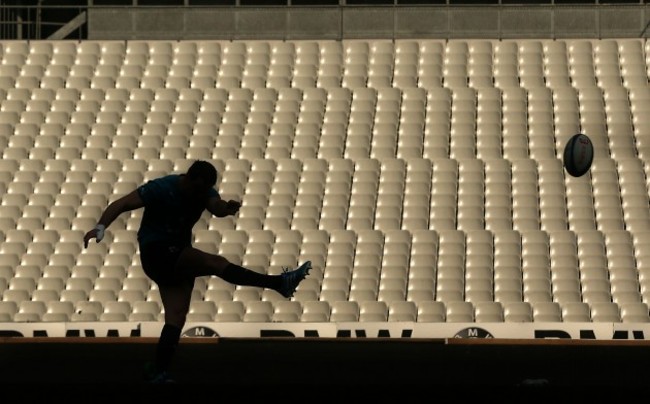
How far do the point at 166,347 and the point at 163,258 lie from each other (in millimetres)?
503

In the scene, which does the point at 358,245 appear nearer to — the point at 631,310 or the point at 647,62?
the point at 631,310

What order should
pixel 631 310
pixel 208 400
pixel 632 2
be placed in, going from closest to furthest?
pixel 208 400 < pixel 631 310 < pixel 632 2

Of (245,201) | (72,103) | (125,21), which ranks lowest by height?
(245,201)

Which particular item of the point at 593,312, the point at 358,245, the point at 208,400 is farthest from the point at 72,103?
the point at 208,400

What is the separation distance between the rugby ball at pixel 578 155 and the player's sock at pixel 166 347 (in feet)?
32.9

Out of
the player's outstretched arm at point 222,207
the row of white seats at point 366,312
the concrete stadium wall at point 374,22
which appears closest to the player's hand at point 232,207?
the player's outstretched arm at point 222,207

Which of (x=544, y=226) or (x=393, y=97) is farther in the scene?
(x=393, y=97)

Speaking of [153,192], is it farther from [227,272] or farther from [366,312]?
[366,312]

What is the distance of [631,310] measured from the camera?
17.4 meters

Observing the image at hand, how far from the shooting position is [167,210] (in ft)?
26.4

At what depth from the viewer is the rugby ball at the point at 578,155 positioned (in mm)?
17297

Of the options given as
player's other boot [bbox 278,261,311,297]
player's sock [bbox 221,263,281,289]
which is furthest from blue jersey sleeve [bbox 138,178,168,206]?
player's other boot [bbox 278,261,311,297]

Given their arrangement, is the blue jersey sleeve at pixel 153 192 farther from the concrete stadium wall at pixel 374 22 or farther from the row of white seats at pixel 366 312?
the concrete stadium wall at pixel 374 22

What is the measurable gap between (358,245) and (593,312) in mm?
3240
